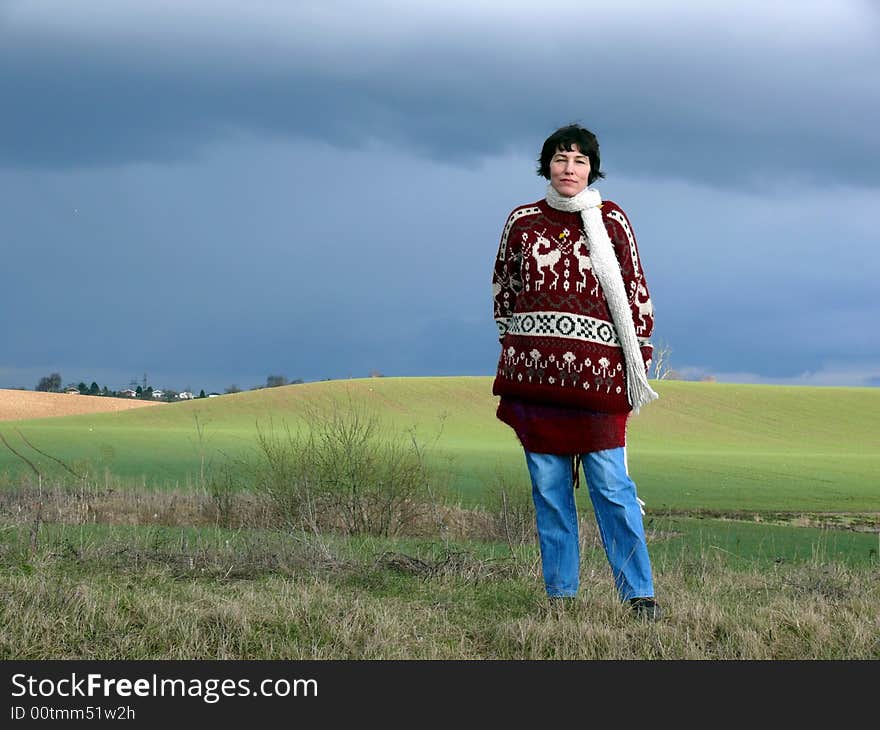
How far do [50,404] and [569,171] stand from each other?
6474cm

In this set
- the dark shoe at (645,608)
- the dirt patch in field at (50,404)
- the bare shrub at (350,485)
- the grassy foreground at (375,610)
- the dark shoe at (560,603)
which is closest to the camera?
the grassy foreground at (375,610)

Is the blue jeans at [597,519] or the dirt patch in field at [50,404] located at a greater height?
the dirt patch in field at [50,404]

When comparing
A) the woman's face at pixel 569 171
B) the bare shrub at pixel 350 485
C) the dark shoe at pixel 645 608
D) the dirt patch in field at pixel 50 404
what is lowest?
the dark shoe at pixel 645 608

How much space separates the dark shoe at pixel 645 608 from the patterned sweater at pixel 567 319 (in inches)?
42.4

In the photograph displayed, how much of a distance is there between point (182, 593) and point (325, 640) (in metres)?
1.29

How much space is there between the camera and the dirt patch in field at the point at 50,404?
62688mm

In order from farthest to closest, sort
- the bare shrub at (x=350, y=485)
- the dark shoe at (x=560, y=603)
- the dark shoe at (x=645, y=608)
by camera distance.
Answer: the bare shrub at (x=350, y=485), the dark shoe at (x=560, y=603), the dark shoe at (x=645, y=608)

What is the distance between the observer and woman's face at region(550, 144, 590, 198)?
19.1 feet

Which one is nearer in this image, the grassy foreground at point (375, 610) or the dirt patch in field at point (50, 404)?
the grassy foreground at point (375, 610)

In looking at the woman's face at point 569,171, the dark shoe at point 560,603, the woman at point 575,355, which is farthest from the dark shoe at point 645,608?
the woman's face at point 569,171

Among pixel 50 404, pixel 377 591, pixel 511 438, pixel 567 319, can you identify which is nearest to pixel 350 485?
pixel 377 591

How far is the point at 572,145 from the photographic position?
5.84m

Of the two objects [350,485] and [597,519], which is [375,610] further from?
[350,485]

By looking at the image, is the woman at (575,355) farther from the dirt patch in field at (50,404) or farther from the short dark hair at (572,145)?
the dirt patch in field at (50,404)
